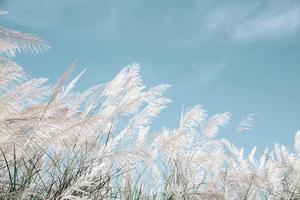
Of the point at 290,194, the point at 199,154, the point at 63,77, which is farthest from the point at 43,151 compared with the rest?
the point at 290,194

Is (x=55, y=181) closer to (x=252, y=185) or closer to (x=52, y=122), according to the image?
(x=52, y=122)

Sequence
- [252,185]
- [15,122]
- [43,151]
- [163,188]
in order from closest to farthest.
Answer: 1. [15,122]
2. [43,151]
3. [163,188]
4. [252,185]

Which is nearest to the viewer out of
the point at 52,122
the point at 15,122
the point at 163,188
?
the point at 15,122

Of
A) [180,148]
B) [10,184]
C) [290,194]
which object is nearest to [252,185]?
[290,194]

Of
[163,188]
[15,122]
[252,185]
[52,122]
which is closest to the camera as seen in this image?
[15,122]

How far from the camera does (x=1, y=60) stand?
136 inches

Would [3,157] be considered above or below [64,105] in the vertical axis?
below

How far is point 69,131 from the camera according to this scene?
3.43 m

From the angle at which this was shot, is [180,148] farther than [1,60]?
Yes

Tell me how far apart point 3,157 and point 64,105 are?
55 cm

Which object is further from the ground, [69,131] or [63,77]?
[63,77]

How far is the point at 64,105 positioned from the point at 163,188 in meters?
1.38

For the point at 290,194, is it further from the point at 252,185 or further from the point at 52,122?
the point at 52,122

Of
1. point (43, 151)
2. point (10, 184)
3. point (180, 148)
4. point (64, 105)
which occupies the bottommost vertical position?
point (10, 184)
